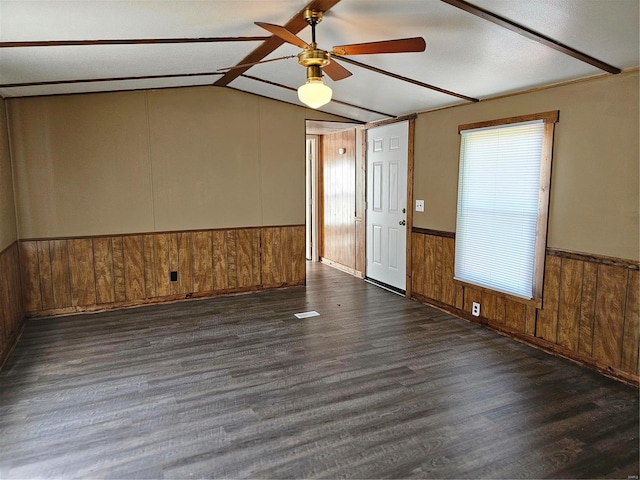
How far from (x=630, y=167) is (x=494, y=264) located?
1437 mm

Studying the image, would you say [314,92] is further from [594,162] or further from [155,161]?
[155,161]

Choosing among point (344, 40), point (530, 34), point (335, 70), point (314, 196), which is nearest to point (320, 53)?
point (335, 70)

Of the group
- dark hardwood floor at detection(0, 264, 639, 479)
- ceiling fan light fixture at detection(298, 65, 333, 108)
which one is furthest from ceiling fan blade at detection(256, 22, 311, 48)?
dark hardwood floor at detection(0, 264, 639, 479)

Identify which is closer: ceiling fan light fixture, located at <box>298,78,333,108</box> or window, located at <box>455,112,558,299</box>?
ceiling fan light fixture, located at <box>298,78,333,108</box>

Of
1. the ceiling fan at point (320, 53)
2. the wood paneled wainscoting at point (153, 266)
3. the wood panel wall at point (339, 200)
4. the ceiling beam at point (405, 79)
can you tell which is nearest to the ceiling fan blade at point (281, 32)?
the ceiling fan at point (320, 53)

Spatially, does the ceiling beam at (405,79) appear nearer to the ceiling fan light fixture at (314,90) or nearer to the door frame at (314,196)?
the ceiling fan light fixture at (314,90)

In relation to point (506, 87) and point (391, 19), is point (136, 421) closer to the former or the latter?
point (391, 19)

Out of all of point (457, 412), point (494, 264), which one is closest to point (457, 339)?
point (494, 264)

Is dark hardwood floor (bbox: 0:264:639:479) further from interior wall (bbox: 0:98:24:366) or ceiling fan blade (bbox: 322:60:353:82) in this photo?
ceiling fan blade (bbox: 322:60:353:82)

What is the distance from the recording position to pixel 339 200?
706 cm

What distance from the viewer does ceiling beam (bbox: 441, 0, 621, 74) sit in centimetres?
243

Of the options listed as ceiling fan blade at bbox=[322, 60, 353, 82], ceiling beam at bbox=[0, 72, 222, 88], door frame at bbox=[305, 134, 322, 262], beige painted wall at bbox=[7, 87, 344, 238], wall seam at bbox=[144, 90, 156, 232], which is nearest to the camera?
ceiling fan blade at bbox=[322, 60, 353, 82]

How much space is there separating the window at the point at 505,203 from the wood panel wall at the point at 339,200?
220 centimetres

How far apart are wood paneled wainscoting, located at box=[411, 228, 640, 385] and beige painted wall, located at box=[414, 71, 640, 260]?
0.45 feet
